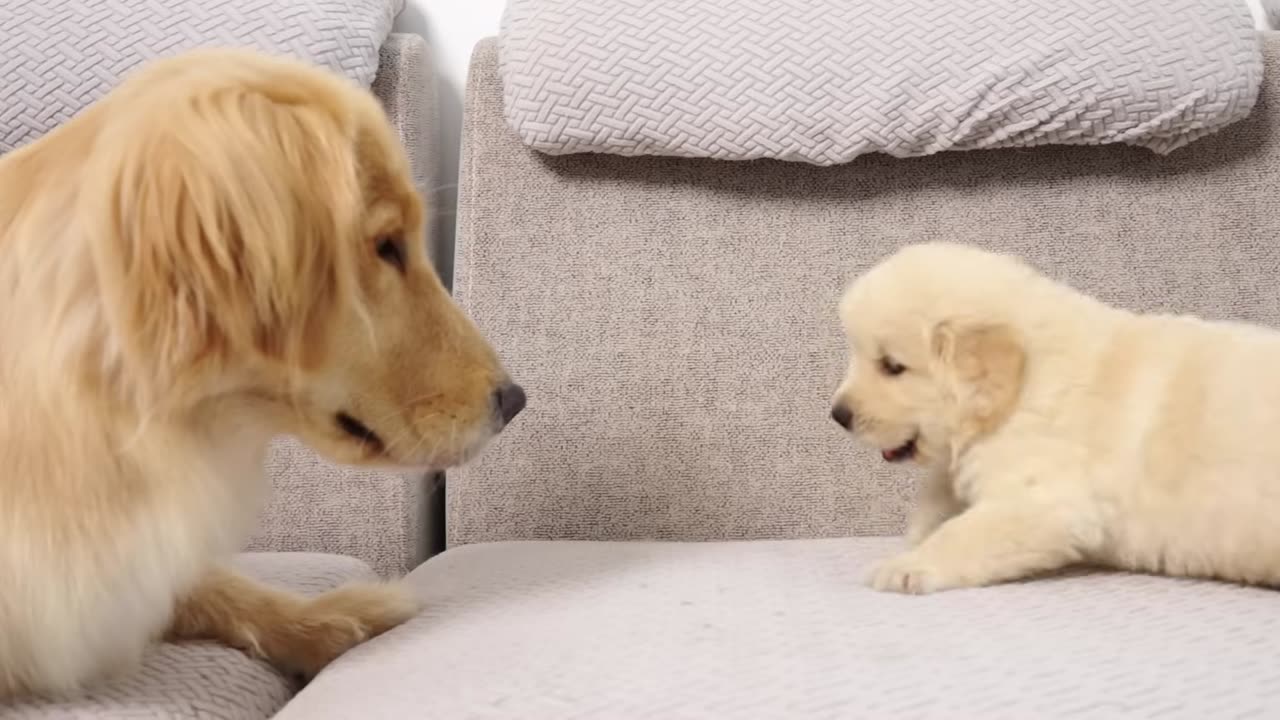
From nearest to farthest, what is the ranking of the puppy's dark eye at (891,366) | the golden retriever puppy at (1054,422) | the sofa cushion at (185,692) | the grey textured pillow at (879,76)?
the sofa cushion at (185,692) → the golden retriever puppy at (1054,422) → the puppy's dark eye at (891,366) → the grey textured pillow at (879,76)

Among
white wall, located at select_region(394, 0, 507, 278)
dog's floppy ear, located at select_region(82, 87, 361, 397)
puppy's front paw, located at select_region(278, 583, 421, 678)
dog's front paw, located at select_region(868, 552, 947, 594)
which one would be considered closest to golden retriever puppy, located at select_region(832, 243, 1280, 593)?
dog's front paw, located at select_region(868, 552, 947, 594)

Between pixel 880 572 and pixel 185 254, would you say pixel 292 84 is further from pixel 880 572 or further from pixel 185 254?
pixel 880 572

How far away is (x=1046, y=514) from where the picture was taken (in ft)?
3.24

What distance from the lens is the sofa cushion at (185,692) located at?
801mm

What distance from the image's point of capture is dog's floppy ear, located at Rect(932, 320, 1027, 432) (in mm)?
1049

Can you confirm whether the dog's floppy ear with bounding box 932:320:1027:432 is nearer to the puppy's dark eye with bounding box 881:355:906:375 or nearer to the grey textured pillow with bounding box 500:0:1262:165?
the puppy's dark eye with bounding box 881:355:906:375

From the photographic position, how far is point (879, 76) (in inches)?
52.8

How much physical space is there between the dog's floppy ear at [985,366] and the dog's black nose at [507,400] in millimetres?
448

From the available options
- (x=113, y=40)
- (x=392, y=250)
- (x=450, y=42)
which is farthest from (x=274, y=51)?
(x=392, y=250)

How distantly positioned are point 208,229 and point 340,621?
44 cm

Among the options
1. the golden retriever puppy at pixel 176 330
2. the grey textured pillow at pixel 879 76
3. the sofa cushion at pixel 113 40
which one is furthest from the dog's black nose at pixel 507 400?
the sofa cushion at pixel 113 40

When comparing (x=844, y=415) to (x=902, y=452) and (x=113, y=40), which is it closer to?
(x=902, y=452)

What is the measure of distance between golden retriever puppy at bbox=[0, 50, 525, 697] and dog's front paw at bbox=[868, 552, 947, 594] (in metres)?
0.45

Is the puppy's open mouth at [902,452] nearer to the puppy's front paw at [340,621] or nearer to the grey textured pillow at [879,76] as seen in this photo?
the grey textured pillow at [879,76]
